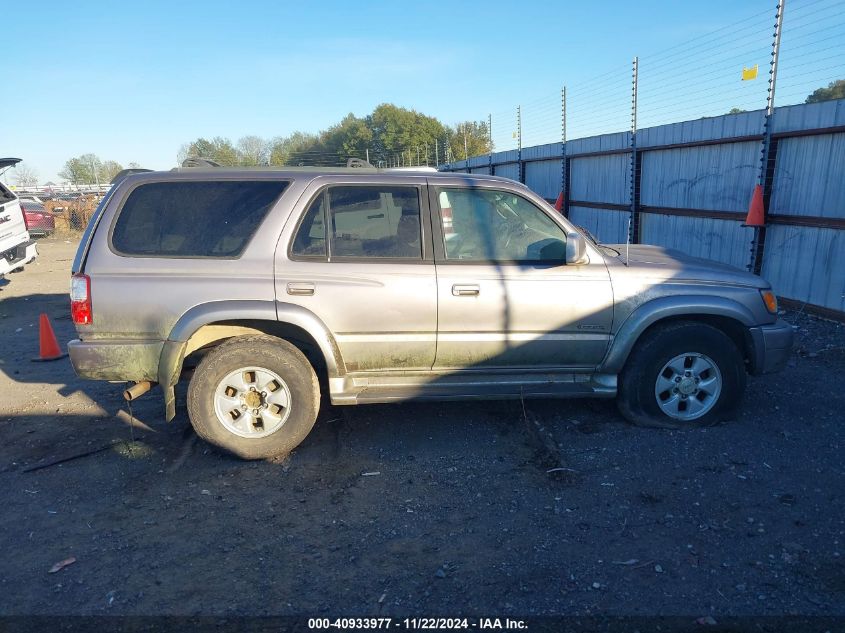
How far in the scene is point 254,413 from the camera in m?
4.15

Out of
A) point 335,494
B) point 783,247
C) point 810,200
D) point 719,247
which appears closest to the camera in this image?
point 335,494

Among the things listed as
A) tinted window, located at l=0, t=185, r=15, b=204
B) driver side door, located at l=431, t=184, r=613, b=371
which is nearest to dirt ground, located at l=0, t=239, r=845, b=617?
driver side door, located at l=431, t=184, r=613, b=371

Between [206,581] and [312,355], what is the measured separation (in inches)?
73.2

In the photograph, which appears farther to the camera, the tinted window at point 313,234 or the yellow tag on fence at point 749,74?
the yellow tag on fence at point 749,74

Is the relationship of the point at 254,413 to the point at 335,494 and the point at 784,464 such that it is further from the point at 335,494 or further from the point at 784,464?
the point at 784,464

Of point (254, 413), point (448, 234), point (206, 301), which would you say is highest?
point (448, 234)

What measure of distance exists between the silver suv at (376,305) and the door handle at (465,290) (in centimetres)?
1

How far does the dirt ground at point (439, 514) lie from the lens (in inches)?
110

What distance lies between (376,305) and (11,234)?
8.63m

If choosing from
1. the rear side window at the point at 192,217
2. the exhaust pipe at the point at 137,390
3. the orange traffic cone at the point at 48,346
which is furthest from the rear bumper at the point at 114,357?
the orange traffic cone at the point at 48,346

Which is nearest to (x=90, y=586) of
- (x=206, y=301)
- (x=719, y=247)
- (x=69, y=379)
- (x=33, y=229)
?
(x=206, y=301)

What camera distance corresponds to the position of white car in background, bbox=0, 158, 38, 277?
31.2 feet

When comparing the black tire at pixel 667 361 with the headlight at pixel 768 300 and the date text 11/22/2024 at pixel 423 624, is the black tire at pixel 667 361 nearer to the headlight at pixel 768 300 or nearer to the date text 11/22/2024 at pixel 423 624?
the headlight at pixel 768 300

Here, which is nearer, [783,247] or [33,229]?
[783,247]
